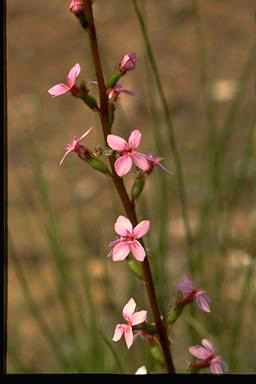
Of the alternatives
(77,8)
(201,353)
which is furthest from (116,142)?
(201,353)

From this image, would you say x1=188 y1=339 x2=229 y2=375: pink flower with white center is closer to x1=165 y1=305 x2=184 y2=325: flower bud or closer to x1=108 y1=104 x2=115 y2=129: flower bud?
x1=165 y1=305 x2=184 y2=325: flower bud

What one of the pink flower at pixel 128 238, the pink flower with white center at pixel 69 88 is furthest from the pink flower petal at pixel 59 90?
the pink flower at pixel 128 238

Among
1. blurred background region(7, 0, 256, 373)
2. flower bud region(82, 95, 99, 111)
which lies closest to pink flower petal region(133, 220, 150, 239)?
flower bud region(82, 95, 99, 111)

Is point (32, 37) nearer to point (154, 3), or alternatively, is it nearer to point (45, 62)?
point (45, 62)

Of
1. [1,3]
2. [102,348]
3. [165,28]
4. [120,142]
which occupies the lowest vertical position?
[102,348]

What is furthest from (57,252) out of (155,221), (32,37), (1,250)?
(32,37)

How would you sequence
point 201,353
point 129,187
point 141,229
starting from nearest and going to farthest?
point 141,229 → point 201,353 → point 129,187

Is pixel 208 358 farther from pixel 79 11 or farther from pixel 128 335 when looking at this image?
pixel 79 11
